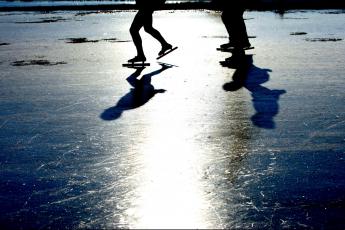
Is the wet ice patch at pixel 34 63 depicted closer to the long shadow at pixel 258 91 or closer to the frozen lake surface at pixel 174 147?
the frozen lake surface at pixel 174 147

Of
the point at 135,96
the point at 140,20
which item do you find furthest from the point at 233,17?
the point at 135,96

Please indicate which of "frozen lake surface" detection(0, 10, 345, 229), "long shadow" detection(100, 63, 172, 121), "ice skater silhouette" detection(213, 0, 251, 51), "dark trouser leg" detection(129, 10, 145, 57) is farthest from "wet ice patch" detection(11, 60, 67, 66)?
"ice skater silhouette" detection(213, 0, 251, 51)

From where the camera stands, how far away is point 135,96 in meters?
5.89

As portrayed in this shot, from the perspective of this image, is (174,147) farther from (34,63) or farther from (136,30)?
(34,63)

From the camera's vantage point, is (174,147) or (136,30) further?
(136,30)

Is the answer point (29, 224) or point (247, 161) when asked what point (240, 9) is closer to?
point (247, 161)

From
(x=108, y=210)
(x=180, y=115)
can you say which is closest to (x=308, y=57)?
(x=180, y=115)

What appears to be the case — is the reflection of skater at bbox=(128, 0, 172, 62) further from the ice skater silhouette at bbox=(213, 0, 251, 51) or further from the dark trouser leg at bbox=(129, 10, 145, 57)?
the ice skater silhouette at bbox=(213, 0, 251, 51)

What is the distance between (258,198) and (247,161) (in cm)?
67

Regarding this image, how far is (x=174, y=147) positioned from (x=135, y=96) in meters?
2.21

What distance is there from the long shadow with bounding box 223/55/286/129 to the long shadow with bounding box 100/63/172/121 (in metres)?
1.06

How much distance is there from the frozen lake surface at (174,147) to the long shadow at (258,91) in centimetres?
2

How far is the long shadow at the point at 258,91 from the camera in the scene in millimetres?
4664

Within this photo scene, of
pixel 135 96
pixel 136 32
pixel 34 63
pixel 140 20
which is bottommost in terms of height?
pixel 34 63
